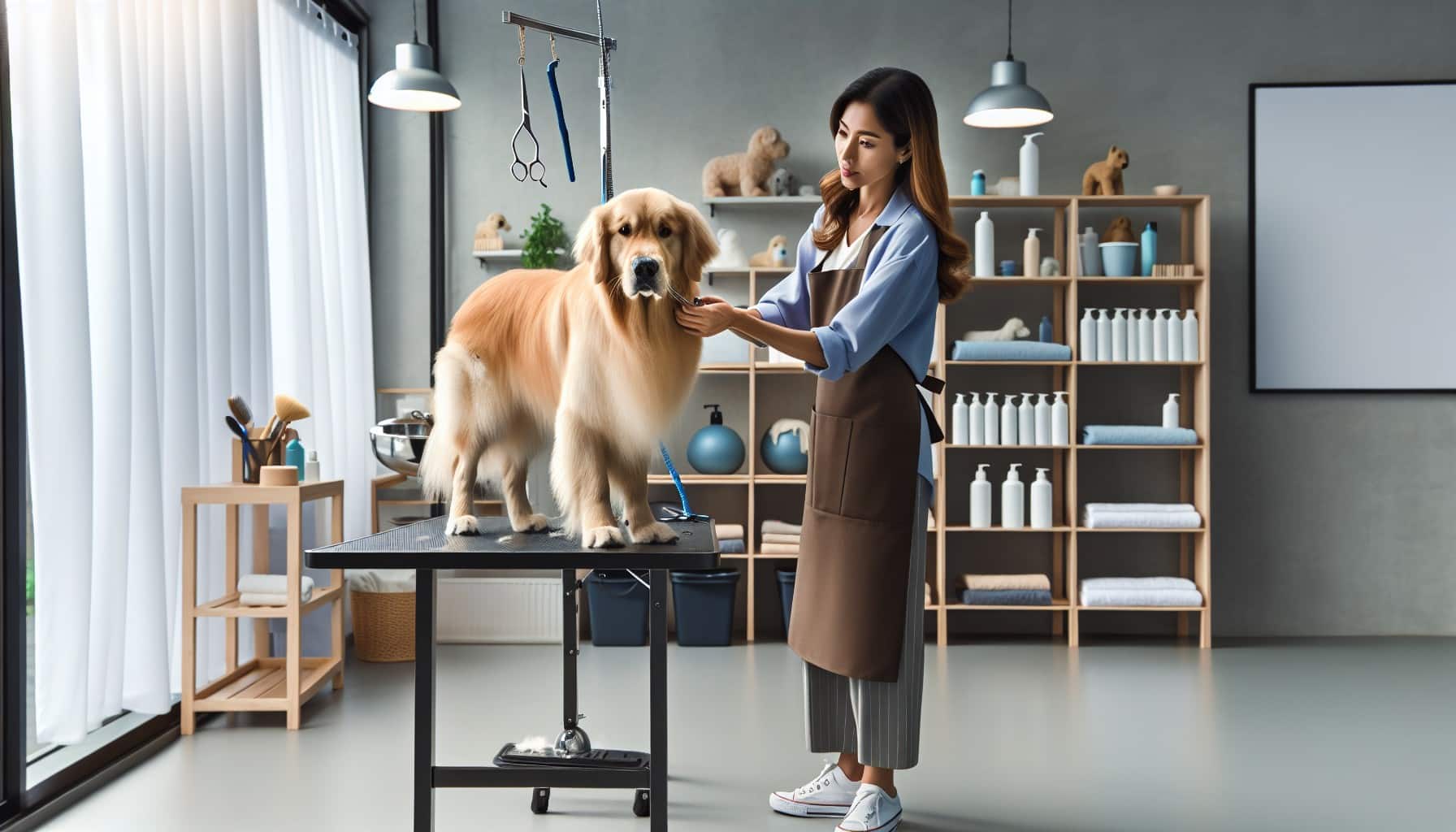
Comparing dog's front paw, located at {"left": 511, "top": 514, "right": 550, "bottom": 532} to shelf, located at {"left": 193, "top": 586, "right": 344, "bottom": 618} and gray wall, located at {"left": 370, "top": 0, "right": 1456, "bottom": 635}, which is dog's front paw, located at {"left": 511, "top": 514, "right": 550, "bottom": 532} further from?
gray wall, located at {"left": 370, "top": 0, "right": 1456, "bottom": 635}

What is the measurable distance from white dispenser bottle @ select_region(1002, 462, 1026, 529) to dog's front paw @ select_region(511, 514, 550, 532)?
305 centimetres

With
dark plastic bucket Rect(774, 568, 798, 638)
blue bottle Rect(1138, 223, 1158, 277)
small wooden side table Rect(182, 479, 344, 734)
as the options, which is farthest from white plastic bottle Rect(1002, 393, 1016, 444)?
small wooden side table Rect(182, 479, 344, 734)

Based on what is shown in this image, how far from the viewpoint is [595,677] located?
412 centimetres

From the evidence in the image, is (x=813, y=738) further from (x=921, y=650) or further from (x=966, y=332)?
(x=966, y=332)

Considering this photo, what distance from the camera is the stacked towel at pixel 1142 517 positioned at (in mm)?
4695

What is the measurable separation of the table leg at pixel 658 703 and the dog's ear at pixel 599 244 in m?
0.57

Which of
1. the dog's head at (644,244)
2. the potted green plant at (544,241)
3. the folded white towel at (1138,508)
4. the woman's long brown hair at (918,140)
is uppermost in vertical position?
the potted green plant at (544,241)

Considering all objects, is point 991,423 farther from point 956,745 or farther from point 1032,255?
point 956,745

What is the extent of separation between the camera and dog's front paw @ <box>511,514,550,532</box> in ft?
7.16

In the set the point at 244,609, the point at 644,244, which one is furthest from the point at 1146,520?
the point at 244,609

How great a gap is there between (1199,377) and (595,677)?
2.98 meters

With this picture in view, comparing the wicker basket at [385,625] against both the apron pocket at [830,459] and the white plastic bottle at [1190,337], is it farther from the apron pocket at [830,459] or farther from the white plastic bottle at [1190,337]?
the white plastic bottle at [1190,337]

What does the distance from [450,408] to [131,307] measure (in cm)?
147

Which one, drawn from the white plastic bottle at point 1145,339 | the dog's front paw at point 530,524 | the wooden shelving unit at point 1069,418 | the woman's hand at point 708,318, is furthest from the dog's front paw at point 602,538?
the white plastic bottle at point 1145,339
